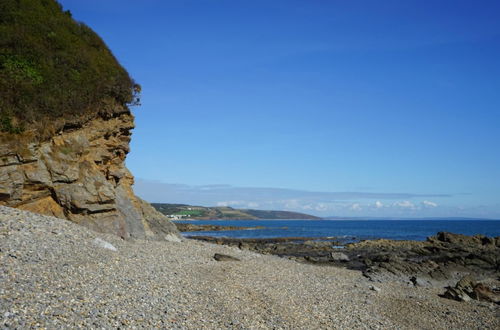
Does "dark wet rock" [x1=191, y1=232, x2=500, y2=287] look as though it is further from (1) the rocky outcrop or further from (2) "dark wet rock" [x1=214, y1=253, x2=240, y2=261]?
(2) "dark wet rock" [x1=214, y1=253, x2=240, y2=261]

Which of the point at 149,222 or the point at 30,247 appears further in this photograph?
the point at 149,222

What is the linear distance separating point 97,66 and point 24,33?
181 inches

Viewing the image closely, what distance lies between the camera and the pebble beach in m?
11.0

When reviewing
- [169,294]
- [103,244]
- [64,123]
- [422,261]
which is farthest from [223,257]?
[422,261]

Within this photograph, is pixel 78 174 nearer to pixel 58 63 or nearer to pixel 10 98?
pixel 10 98

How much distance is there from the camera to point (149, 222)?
31688mm

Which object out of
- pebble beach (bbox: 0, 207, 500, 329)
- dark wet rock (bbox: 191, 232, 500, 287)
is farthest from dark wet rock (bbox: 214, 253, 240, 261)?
dark wet rock (bbox: 191, 232, 500, 287)

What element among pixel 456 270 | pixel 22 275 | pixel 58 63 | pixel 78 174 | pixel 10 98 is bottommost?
pixel 456 270

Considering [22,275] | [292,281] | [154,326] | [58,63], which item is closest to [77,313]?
[154,326]

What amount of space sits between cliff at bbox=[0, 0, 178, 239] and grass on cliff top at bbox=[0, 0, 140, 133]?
0.18 ft

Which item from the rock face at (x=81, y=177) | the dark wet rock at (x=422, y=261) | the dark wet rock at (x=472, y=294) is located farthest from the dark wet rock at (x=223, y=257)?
the dark wet rock at (x=472, y=294)

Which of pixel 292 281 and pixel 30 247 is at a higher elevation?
pixel 30 247

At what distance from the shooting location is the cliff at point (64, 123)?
22750 mm

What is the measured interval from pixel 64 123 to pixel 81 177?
3208mm
